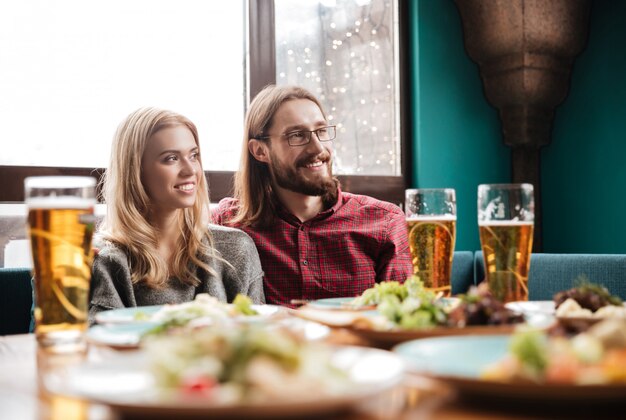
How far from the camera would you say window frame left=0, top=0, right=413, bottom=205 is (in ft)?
10.3

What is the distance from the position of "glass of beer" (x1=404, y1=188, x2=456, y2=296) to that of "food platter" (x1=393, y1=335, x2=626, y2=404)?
615 mm

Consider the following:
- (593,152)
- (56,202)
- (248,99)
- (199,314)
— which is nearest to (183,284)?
(199,314)

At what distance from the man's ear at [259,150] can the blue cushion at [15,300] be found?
2.97 ft

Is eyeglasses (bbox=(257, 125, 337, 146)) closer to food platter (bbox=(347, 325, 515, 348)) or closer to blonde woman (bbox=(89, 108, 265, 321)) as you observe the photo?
blonde woman (bbox=(89, 108, 265, 321))

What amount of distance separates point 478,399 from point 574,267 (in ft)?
6.95

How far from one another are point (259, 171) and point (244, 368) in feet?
6.66

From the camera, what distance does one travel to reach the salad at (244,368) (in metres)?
0.63

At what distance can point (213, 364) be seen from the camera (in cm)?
67

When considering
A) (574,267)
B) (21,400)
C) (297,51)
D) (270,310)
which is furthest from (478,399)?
(297,51)

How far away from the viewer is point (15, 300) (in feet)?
7.77

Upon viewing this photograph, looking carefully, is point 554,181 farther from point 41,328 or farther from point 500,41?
point 41,328

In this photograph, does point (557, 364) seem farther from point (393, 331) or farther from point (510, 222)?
point (510, 222)

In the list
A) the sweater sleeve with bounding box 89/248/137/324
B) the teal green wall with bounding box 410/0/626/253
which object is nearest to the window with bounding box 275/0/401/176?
the teal green wall with bounding box 410/0/626/253

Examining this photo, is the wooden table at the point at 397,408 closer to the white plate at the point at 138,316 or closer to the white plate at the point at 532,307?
the white plate at the point at 138,316
